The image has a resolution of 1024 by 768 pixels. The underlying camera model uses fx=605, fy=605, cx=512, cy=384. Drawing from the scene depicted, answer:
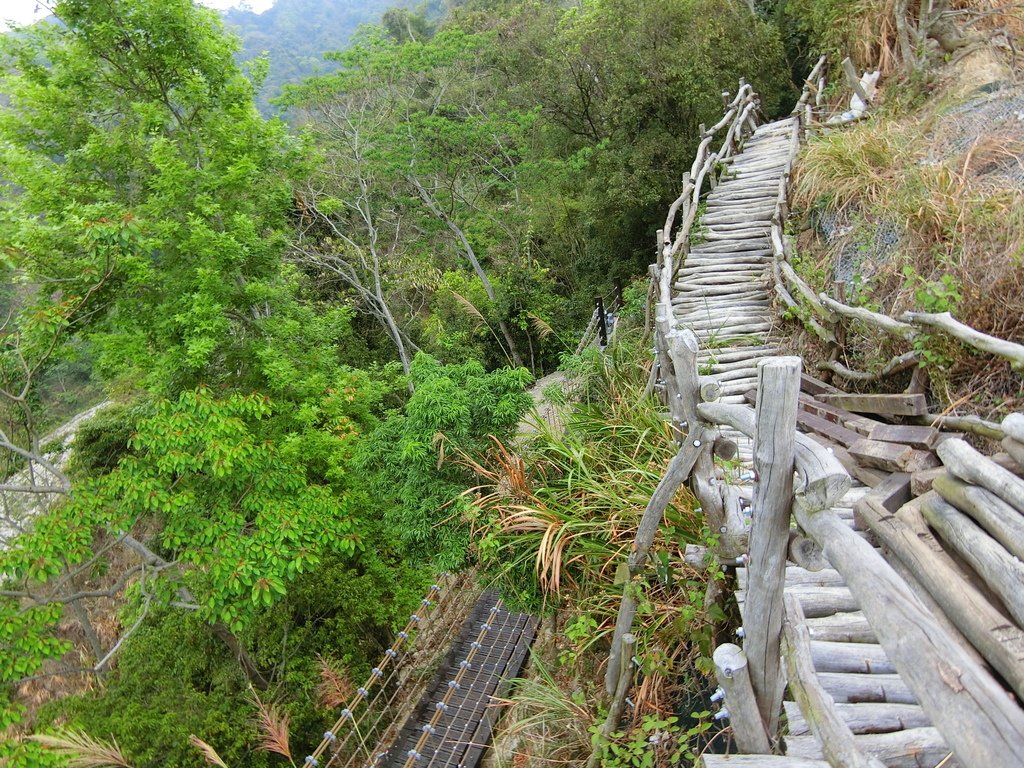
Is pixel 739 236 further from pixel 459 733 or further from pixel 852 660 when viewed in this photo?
pixel 459 733

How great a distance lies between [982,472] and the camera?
1876 mm

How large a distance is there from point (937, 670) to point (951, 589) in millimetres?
480

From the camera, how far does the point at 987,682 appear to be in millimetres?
1239

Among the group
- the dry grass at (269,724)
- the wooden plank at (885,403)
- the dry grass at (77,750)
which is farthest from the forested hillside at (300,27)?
the dry grass at (77,750)

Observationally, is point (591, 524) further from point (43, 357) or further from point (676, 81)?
point (676, 81)

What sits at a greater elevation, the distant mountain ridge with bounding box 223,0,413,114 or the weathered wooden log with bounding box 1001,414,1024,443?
the distant mountain ridge with bounding box 223,0,413,114

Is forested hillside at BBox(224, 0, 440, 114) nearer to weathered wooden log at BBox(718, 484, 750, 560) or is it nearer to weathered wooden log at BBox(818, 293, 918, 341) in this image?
weathered wooden log at BBox(818, 293, 918, 341)

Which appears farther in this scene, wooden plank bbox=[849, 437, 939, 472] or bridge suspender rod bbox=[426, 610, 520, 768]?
Result: bridge suspender rod bbox=[426, 610, 520, 768]

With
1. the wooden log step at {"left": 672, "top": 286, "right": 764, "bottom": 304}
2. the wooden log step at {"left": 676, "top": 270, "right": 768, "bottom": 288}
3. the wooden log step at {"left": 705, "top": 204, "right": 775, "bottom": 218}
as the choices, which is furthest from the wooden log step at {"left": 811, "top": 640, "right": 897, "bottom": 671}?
the wooden log step at {"left": 705, "top": 204, "right": 775, "bottom": 218}

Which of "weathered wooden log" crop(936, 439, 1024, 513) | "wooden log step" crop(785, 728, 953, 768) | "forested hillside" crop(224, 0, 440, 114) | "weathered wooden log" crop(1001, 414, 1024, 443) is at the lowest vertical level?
"wooden log step" crop(785, 728, 953, 768)

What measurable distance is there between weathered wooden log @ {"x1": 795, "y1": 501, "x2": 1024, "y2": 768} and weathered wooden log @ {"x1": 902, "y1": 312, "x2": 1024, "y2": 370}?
7.70 feet

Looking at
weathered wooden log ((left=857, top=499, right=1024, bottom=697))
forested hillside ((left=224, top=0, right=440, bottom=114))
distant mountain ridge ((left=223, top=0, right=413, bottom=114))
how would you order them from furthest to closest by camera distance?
distant mountain ridge ((left=223, top=0, right=413, bottom=114))
forested hillside ((left=224, top=0, right=440, bottom=114))
weathered wooden log ((left=857, top=499, right=1024, bottom=697))

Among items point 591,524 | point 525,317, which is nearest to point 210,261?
point 591,524

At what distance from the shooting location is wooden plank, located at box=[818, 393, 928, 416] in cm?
409
